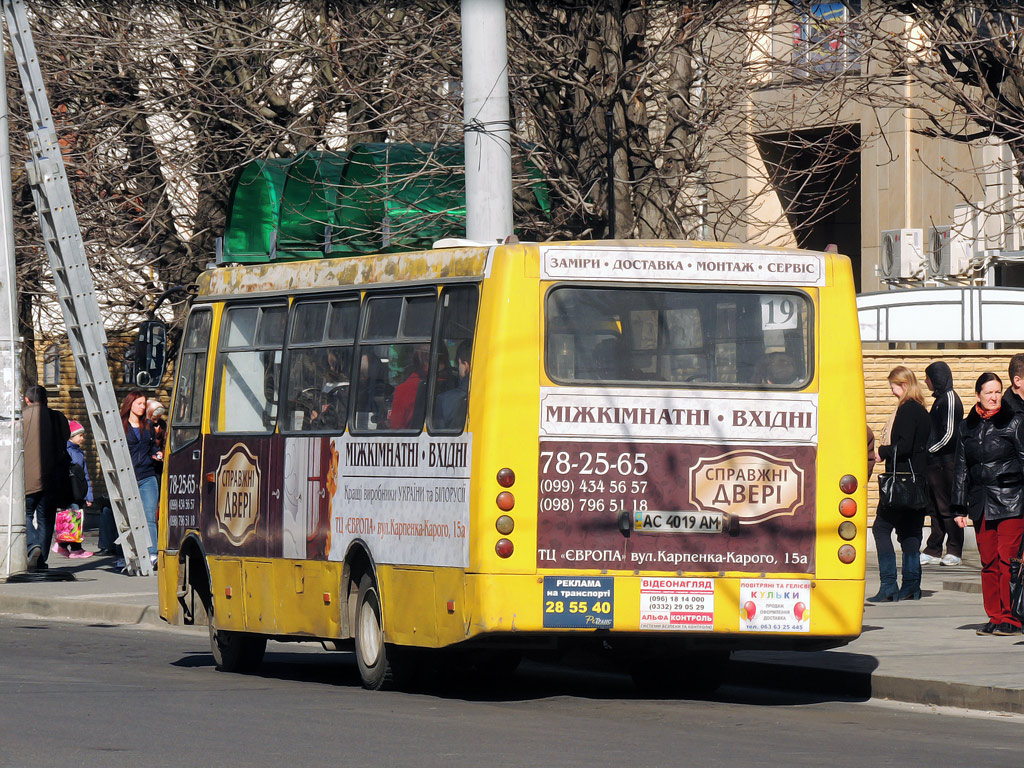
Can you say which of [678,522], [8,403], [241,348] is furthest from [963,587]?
[8,403]

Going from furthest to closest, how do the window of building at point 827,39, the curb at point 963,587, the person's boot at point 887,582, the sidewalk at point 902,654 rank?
Result: the window of building at point 827,39
the curb at point 963,587
the person's boot at point 887,582
the sidewalk at point 902,654

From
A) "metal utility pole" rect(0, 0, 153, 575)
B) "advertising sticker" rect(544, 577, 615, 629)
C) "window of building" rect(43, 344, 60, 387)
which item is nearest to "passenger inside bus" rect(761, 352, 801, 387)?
"advertising sticker" rect(544, 577, 615, 629)

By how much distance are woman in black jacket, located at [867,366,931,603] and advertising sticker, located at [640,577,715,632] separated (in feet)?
16.6

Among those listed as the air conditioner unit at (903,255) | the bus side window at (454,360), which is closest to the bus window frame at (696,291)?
the bus side window at (454,360)

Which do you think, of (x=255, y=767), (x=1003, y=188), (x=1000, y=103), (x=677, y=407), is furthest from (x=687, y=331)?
(x=1003, y=188)

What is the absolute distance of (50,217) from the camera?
65.2ft

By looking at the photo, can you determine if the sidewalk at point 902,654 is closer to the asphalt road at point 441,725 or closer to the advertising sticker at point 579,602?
the asphalt road at point 441,725

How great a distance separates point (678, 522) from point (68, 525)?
44.6 feet

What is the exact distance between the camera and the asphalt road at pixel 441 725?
27.1ft

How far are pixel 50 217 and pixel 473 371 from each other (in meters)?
10.7

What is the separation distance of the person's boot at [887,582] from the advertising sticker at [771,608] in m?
5.37

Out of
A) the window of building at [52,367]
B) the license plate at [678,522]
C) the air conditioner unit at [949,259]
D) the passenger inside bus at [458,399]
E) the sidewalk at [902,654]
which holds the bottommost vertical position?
the sidewalk at [902,654]

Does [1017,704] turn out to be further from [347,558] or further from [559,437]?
[347,558]

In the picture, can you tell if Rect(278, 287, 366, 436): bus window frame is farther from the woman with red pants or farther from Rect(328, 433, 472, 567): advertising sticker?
the woman with red pants
